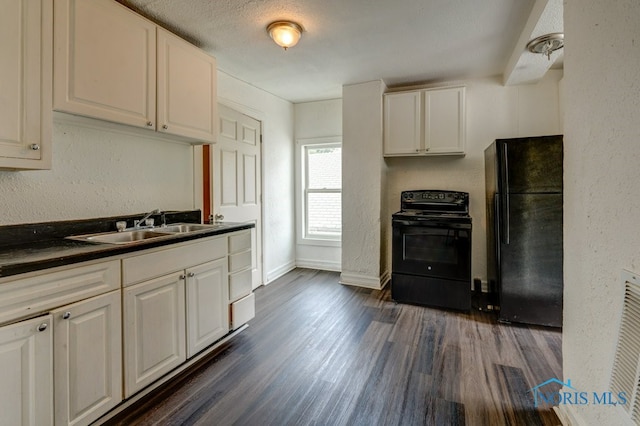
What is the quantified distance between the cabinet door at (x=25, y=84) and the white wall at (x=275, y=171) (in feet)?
6.11

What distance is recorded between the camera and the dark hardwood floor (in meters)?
1.60

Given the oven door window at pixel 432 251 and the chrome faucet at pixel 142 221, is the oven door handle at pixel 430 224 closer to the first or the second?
the oven door window at pixel 432 251

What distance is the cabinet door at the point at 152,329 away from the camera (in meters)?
1.62

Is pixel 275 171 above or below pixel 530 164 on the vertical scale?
above

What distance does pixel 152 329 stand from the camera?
5.72ft

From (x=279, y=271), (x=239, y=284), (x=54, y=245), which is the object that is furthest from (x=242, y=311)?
(x=279, y=271)

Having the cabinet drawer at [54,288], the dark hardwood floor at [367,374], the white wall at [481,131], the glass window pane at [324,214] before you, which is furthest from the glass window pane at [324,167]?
the cabinet drawer at [54,288]

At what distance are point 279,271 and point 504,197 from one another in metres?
2.83

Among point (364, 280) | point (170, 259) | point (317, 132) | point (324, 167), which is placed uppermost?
point (317, 132)

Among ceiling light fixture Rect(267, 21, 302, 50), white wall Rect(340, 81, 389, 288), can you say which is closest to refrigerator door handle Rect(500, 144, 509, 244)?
white wall Rect(340, 81, 389, 288)

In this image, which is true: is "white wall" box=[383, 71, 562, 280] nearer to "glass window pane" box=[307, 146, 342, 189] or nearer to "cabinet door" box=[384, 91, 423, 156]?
"cabinet door" box=[384, 91, 423, 156]

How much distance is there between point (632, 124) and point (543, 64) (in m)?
2.28

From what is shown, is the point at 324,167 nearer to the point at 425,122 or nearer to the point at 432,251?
the point at 425,122

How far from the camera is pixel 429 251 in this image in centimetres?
312
